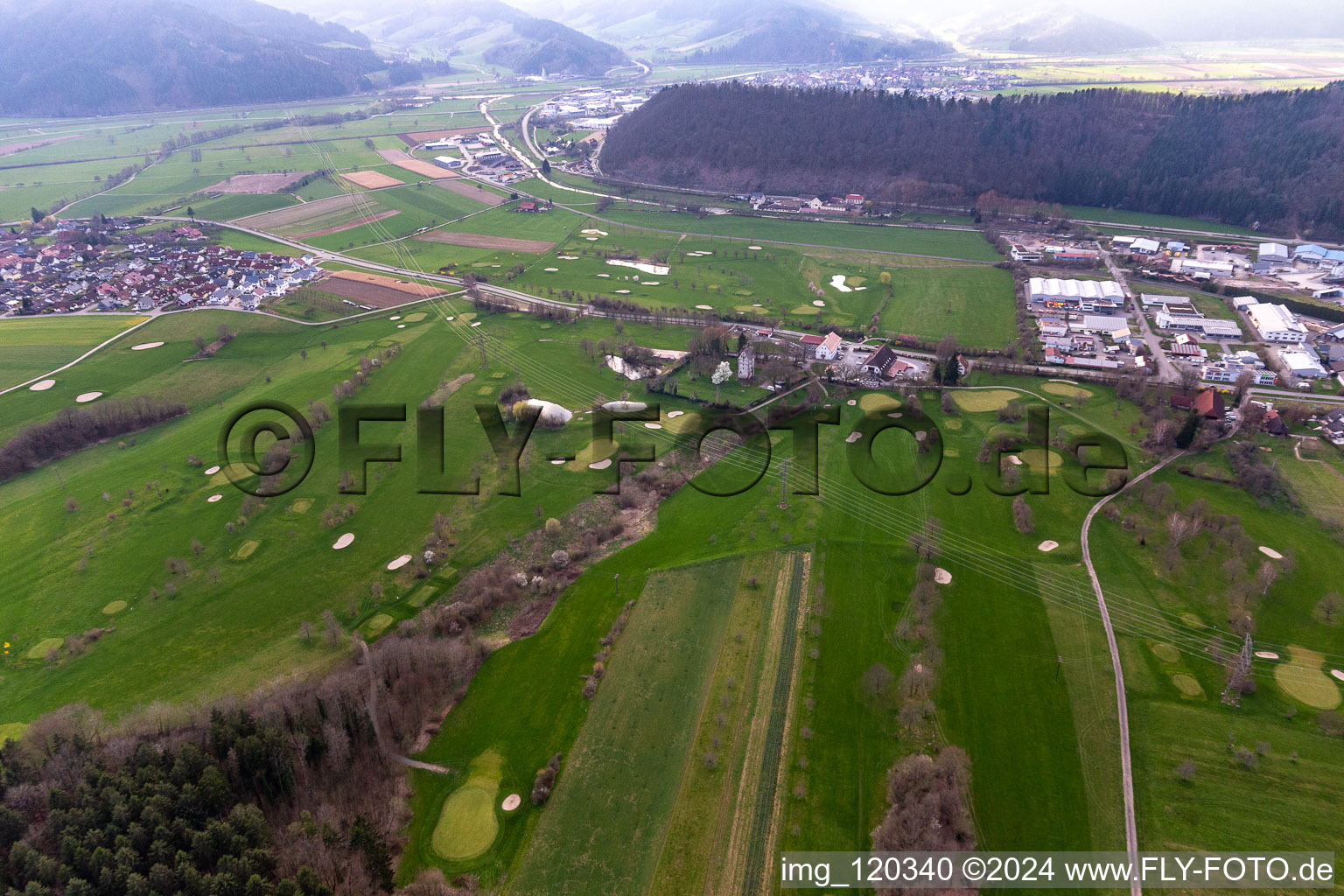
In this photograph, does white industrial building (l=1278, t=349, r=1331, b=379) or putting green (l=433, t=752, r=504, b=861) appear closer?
putting green (l=433, t=752, r=504, b=861)

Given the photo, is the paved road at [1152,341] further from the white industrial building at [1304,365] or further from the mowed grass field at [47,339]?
the mowed grass field at [47,339]

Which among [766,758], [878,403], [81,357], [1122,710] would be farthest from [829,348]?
[81,357]

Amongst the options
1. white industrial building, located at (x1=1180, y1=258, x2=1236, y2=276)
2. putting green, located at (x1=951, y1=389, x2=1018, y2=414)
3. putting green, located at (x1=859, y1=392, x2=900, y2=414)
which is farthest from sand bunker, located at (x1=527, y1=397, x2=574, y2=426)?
white industrial building, located at (x1=1180, y1=258, x2=1236, y2=276)

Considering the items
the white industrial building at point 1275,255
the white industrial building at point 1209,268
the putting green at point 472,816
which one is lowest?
the putting green at point 472,816

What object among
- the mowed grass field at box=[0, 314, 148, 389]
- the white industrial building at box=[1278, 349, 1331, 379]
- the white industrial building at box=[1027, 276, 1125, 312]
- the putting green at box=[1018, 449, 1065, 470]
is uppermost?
the white industrial building at box=[1027, 276, 1125, 312]

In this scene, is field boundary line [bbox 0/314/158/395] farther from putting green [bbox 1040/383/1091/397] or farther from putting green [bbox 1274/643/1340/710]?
putting green [bbox 1274/643/1340/710]

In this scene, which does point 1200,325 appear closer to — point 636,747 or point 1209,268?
point 1209,268

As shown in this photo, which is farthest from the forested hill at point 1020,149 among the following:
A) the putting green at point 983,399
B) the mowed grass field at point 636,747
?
the mowed grass field at point 636,747

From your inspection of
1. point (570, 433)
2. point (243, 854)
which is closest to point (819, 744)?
point (243, 854)
